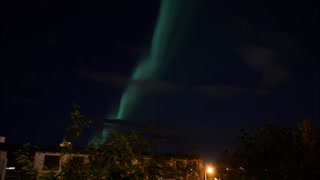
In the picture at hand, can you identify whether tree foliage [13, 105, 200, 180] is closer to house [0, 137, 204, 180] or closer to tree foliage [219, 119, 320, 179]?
tree foliage [219, 119, 320, 179]

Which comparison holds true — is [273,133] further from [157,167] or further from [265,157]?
[157,167]

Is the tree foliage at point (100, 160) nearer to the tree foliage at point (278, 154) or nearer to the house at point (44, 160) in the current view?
the tree foliage at point (278, 154)

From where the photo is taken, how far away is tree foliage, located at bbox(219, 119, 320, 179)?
13.4 metres

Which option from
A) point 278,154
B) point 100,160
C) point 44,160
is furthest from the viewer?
point 44,160

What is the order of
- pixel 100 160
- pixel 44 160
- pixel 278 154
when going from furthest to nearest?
pixel 44 160, pixel 278 154, pixel 100 160

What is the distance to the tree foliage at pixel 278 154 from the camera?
13391 mm

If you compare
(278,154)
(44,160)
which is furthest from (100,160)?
(44,160)

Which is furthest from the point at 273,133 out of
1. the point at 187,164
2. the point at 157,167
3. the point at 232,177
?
the point at 187,164

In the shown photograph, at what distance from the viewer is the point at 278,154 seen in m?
14.8

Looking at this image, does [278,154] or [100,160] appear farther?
[278,154]

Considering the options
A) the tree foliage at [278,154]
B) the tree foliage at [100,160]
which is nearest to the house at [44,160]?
the tree foliage at [278,154]

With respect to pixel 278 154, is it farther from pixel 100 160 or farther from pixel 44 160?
pixel 44 160

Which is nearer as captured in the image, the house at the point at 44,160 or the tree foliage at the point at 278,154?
the tree foliage at the point at 278,154

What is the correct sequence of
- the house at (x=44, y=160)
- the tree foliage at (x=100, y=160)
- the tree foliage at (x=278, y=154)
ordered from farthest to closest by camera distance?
1. the house at (x=44, y=160)
2. the tree foliage at (x=278, y=154)
3. the tree foliage at (x=100, y=160)
